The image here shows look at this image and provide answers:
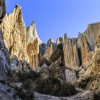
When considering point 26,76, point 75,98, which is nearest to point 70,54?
point 26,76

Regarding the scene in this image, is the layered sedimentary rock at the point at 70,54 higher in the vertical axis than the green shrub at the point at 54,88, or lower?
higher

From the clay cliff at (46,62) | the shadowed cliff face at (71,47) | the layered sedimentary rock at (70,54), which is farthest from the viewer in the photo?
the layered sedimentary rock at (70,54)

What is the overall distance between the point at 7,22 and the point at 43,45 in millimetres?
47122

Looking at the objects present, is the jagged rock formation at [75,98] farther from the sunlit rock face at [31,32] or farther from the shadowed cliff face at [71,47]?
the sunlit rock face at [31,32]

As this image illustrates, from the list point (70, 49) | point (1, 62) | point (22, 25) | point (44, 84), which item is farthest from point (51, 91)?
point (70, 49)

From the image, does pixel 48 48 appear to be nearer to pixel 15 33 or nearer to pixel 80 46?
pixel 80 46

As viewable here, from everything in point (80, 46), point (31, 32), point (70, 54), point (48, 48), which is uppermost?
point (31, 32)

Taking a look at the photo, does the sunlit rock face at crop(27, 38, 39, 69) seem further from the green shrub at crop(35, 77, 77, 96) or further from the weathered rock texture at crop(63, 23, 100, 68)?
the green shrub at crop(35, 77, 77, 96)

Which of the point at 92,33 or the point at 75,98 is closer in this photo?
the point at 75,98

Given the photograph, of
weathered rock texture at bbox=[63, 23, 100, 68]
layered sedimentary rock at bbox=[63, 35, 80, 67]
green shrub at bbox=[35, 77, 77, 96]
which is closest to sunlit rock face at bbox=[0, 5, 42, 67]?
weathered rock texture at bbox=[63, 23, 100, 68]

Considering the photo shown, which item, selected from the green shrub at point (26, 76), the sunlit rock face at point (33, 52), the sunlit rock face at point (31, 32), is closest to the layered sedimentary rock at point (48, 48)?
the sunlit rock face at point (33, 52)

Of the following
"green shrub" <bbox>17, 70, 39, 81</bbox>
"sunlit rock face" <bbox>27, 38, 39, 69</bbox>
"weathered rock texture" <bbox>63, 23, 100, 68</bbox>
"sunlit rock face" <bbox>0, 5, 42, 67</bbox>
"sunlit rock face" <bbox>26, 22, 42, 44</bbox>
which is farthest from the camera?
"weathered rock texture" <bbox>63, 23, 100, 68</bbox>

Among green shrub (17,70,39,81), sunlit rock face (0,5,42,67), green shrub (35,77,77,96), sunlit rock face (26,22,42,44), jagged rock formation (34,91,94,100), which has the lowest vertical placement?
jagged rock formation (34,91,94,100)

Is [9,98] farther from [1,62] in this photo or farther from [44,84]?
[44,84]
